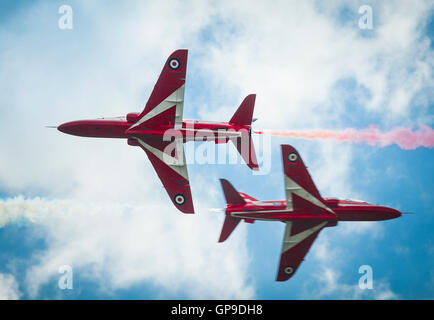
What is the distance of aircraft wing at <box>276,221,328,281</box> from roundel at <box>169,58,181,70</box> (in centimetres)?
1942

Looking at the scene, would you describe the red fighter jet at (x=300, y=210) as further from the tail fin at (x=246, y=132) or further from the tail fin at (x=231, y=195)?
the tail fin at (x=246, y=132)

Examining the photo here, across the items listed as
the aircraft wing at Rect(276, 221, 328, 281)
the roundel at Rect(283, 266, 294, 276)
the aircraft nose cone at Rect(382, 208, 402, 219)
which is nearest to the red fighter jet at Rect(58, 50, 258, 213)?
the aircraft wing at Rect(276, 221, 328, 281)

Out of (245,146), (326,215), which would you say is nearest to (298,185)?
(326,215)

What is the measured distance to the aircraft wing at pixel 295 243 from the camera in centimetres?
5825

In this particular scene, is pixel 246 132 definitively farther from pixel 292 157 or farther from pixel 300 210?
pixel 300 210

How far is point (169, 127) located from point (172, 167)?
4328mm

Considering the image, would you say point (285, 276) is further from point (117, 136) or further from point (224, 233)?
point (117, 136)

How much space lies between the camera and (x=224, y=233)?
60.1 metres

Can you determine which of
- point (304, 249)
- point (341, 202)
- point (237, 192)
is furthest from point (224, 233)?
point (341, 202)

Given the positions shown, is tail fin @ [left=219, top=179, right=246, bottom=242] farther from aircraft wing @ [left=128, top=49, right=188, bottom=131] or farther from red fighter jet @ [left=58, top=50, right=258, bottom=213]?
aircraft wing @ [left=128, top=49, right=188, bottom=131]

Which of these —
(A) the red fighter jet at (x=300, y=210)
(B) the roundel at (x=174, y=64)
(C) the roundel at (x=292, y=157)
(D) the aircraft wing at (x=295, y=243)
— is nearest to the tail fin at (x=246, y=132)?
(A) the red fighter jet at (x=300, y=210)

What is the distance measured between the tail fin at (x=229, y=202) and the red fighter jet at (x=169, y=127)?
482 centimetres

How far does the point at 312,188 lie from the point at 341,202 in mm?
3468

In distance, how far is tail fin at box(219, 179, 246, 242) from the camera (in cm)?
5956
